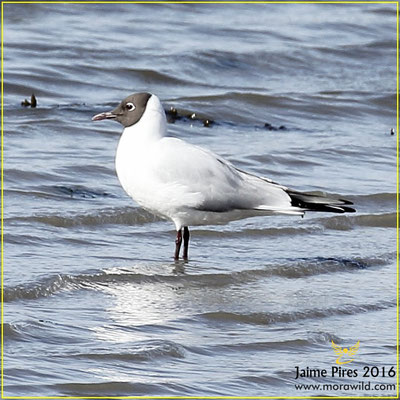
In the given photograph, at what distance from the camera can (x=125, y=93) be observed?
39.8 feet

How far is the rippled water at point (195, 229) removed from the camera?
16.8ft

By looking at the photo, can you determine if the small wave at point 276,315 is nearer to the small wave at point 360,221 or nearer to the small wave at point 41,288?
the small wave at point 41,288

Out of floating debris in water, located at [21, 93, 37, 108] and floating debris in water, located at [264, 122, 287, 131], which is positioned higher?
floating debris in water, located at [21, 93, 37, 108]

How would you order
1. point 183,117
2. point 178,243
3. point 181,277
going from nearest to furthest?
point 181,277 < point 178,243 < point 183,117

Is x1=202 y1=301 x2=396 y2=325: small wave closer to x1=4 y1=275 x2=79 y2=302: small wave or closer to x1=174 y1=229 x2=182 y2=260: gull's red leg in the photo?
x1=4 y1=275 x2=79 y2=302: small wave

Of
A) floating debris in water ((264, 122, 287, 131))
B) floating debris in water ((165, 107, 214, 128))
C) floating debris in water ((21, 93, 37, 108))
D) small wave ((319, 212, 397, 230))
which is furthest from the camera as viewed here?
floating debris in water ((264, 122, 287, 131))

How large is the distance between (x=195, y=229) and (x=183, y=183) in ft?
3.72

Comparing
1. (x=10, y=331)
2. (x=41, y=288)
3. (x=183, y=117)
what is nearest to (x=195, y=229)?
(x=41, y=288)

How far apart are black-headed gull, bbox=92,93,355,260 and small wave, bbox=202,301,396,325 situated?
3.51ft

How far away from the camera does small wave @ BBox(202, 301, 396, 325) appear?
5828 mm

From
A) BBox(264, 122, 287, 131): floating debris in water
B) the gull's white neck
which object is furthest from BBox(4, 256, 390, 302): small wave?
BBox(264, 122, 287, 131): floating debris in water

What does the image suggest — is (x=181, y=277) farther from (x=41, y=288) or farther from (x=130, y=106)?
(x=130, y=106)

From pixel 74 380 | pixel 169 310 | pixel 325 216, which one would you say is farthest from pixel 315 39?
pixel 74 380

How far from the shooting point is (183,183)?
6.78 meters
